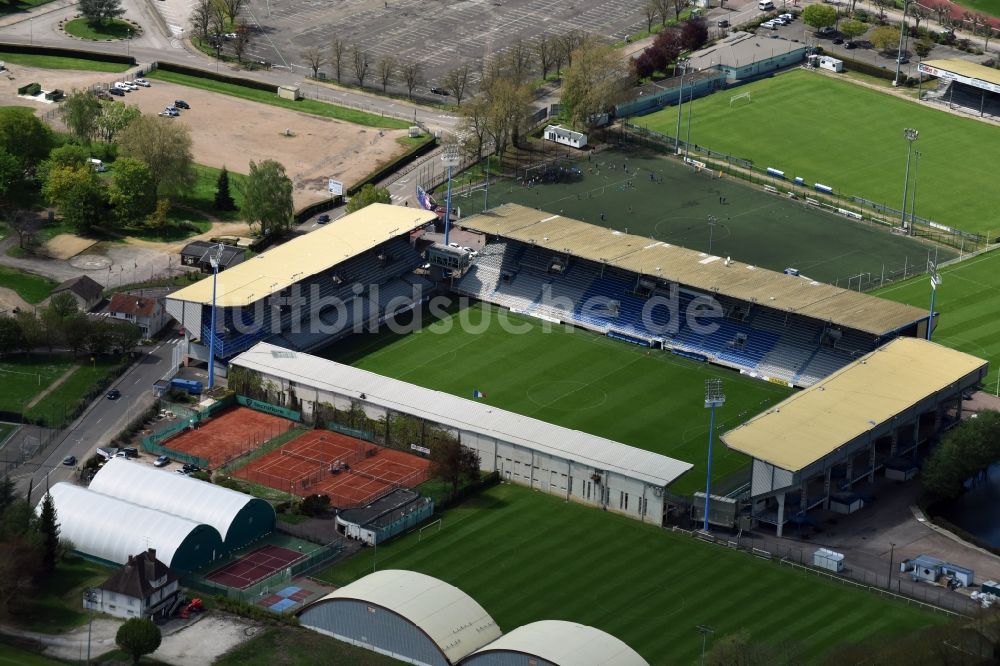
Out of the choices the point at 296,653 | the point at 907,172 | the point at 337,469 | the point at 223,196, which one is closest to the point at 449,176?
the point at 223,196

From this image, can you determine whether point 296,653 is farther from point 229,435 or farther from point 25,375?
point 25,375

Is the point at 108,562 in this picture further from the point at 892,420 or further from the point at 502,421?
the point at 892,420

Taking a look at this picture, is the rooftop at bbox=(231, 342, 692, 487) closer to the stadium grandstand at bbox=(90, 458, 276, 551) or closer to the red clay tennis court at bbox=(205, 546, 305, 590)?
the stadium grandstand at bbox=(90, 458, 276, 551)

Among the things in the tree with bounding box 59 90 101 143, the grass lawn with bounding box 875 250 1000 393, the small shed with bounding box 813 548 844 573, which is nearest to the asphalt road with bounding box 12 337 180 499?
the tree with bounding box 59 90 101 143

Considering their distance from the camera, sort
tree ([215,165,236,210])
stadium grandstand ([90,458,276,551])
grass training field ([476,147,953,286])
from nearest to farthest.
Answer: stadium grandstand ([90,458,276,551]) → grass training field ([476,147,953,286]) → tree ([215,165,236,210])

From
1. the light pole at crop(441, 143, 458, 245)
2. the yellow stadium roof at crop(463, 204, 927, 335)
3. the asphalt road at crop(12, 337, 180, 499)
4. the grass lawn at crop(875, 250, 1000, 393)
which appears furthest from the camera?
the light pole at crop(441, 143, 458, 245)

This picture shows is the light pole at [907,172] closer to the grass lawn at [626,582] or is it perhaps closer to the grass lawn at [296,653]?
the grass lawn at [626,582]
